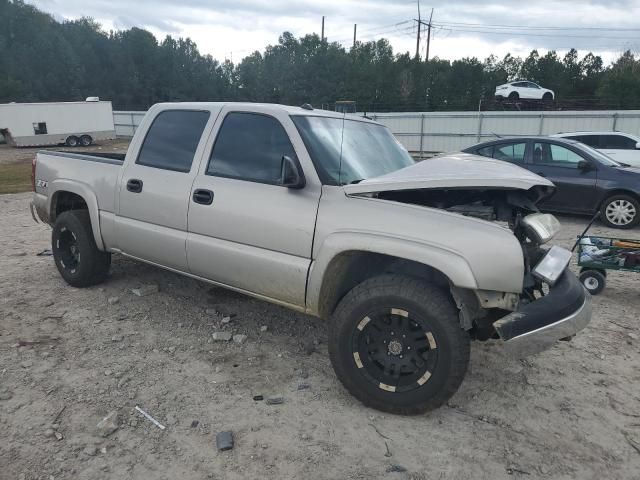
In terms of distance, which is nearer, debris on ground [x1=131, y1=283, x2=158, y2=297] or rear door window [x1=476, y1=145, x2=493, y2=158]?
debris on ground [x1=131, y1=283, x2=158, y2=297]

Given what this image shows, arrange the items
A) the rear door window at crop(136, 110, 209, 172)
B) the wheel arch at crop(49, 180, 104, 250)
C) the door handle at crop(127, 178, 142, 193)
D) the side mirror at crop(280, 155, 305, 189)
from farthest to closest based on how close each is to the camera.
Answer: the wheel arch at crop(49, 180, 104, 250) < the door handle at crop(127, 178, 142, 193) < the rear door window at crop(136, 110, 209, 172) < the side mirror at crop(280, 155, 305, 189)

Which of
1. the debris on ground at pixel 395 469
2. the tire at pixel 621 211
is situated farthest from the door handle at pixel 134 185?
the tire at pixel 621 211

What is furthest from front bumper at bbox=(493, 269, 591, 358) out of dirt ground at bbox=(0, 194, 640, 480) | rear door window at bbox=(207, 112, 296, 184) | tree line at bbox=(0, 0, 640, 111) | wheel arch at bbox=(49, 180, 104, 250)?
tree line at bbox=(0, 0, 640, 111)

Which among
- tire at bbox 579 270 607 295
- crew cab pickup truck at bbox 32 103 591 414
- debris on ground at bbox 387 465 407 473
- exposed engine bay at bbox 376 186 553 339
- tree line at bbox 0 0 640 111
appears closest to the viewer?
debris on ground at bbox 387 465 407 473

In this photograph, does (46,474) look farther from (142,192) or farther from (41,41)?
(41,41)

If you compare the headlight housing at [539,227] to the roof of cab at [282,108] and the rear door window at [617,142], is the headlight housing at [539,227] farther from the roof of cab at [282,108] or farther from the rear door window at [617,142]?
the rear door window at [617,142]

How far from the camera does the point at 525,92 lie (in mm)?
30734

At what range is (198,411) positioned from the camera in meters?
3.11

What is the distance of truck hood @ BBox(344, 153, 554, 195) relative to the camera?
2.83 m

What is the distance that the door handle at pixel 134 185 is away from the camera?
13.8ft

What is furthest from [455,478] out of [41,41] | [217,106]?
[41,41]

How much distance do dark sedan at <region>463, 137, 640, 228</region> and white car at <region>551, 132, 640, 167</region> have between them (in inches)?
103

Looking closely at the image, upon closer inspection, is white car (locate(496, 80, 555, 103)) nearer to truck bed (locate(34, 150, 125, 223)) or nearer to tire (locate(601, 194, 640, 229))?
tire (locate(601, 194, 640, 229))

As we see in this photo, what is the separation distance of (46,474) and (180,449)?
67 cm
